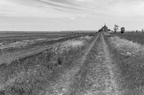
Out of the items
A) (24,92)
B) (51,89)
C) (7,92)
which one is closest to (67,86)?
(51,89)

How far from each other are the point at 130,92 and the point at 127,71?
11.8 feet

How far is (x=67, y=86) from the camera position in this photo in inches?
316

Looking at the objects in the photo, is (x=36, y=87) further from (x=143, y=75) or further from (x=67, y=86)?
(x=143, y=75)

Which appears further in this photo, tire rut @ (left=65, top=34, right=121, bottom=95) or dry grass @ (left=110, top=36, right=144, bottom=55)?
dry grass @ (left=110, top=36, right=144, bottom=55)

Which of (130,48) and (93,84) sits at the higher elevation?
(130,48)

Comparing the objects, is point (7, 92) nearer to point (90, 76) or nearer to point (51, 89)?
point (51, 89)

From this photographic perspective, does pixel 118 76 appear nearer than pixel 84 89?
No

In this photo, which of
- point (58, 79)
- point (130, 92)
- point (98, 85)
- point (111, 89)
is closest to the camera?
point (130, 92)

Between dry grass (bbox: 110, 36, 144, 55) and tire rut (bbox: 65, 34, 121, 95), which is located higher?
dry grass (bbox: 110, 36, 144, 55)

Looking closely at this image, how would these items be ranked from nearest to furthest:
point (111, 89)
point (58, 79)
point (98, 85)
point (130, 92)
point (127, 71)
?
point (130, 92) → point (111, 89) → point (98, 85) → point (58, 79) → point (127, 71)

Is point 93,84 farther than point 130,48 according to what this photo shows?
No

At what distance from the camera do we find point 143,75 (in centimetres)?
955

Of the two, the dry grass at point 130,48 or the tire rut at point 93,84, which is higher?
the dry grass at point 130,48

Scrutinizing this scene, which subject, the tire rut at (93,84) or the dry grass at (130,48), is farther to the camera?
the dry grass at (130,48)
